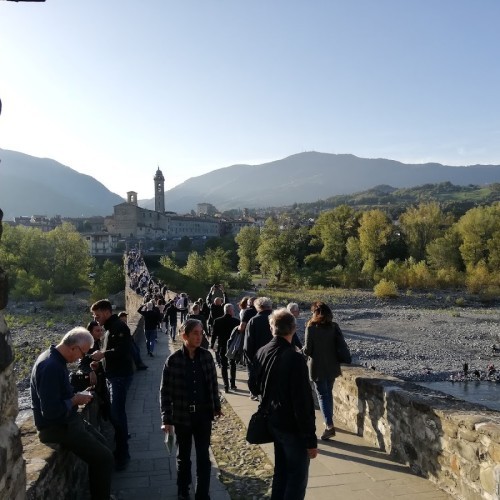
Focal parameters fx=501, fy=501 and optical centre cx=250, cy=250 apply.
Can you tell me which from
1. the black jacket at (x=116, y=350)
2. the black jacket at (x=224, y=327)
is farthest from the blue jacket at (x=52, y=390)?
the black jacket at (x=224, y=327)

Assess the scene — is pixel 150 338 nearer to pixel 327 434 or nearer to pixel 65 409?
pixel 327 434

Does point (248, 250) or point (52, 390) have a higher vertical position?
point (52, 390)

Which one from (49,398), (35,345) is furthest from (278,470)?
(35,345)

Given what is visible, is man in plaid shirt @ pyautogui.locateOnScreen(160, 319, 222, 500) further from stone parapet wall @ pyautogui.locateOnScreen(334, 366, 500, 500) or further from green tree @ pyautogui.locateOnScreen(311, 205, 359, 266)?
green tree @ pyautogui.locateOnScreen(311, 205, 359, 266)

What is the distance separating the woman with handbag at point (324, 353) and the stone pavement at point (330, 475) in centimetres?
49

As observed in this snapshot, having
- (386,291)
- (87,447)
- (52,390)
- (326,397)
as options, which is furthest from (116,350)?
(386,291)

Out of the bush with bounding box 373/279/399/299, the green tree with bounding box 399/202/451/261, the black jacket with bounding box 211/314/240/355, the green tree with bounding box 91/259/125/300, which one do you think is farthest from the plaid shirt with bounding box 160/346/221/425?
the green tree with bounding box 399/202/451/261

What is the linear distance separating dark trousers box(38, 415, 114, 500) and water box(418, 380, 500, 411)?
63.8 feet

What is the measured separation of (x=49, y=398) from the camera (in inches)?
142

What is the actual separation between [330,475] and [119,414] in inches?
94.3

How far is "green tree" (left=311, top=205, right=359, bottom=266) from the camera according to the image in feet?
234

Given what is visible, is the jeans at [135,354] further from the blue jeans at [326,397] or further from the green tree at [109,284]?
the green tree at [109,284]

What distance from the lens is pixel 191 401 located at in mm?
4414

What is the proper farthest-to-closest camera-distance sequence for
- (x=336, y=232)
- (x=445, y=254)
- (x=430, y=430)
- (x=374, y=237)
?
1. (x=336, y=232)
2. (x=374, y=237)
3. (x=445, y=254)
4. (x=430, y=430)
